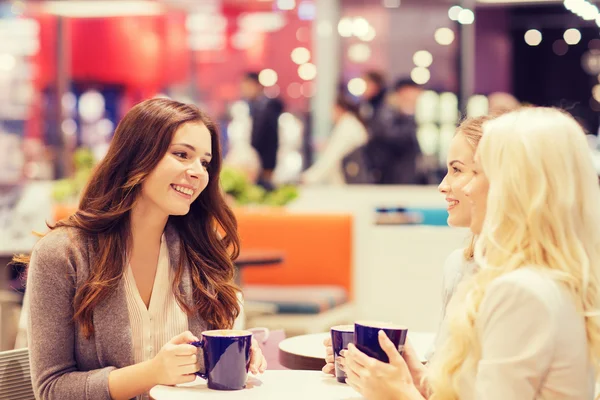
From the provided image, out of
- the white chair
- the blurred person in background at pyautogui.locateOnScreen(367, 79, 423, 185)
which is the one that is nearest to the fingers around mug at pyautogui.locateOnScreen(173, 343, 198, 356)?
the white chair

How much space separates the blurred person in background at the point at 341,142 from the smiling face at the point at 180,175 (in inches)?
225

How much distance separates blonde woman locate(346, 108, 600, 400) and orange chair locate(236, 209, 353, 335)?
4.36m

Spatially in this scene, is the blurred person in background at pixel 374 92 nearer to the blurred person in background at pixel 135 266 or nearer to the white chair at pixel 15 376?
the blurred person in background at pixel 135 266

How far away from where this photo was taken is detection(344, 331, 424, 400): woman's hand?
157 cm

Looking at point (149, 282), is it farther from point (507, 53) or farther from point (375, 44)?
point (507, 53)

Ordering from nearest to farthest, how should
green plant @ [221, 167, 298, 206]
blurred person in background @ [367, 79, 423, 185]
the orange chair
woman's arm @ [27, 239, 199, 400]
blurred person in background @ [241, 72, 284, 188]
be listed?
woman's arm @ [27, 239, 199, 400]
the orange chair
green plant @ [221, 167, 298, 206]
blurred person in background @ [367, 79, 423, 185]
blurred person in background @ [241, 72, 284, 188]

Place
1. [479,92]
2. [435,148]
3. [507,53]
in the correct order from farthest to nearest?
1. [507,53]
2. [479,92]
3. [435,148]

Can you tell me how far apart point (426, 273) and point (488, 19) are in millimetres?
6381

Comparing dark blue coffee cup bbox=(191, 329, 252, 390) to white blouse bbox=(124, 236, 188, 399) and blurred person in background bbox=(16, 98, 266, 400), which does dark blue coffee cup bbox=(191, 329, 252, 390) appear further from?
white blouse bbox=(124, 236, 188, 399)

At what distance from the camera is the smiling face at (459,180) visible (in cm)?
198

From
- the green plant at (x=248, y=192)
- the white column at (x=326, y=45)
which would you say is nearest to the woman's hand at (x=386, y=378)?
the green plant at (x=248, y=192)

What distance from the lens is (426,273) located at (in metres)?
6.11

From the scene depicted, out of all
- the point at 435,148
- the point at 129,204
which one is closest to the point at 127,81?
the point at 435,148

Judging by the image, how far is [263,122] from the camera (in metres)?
8.54
